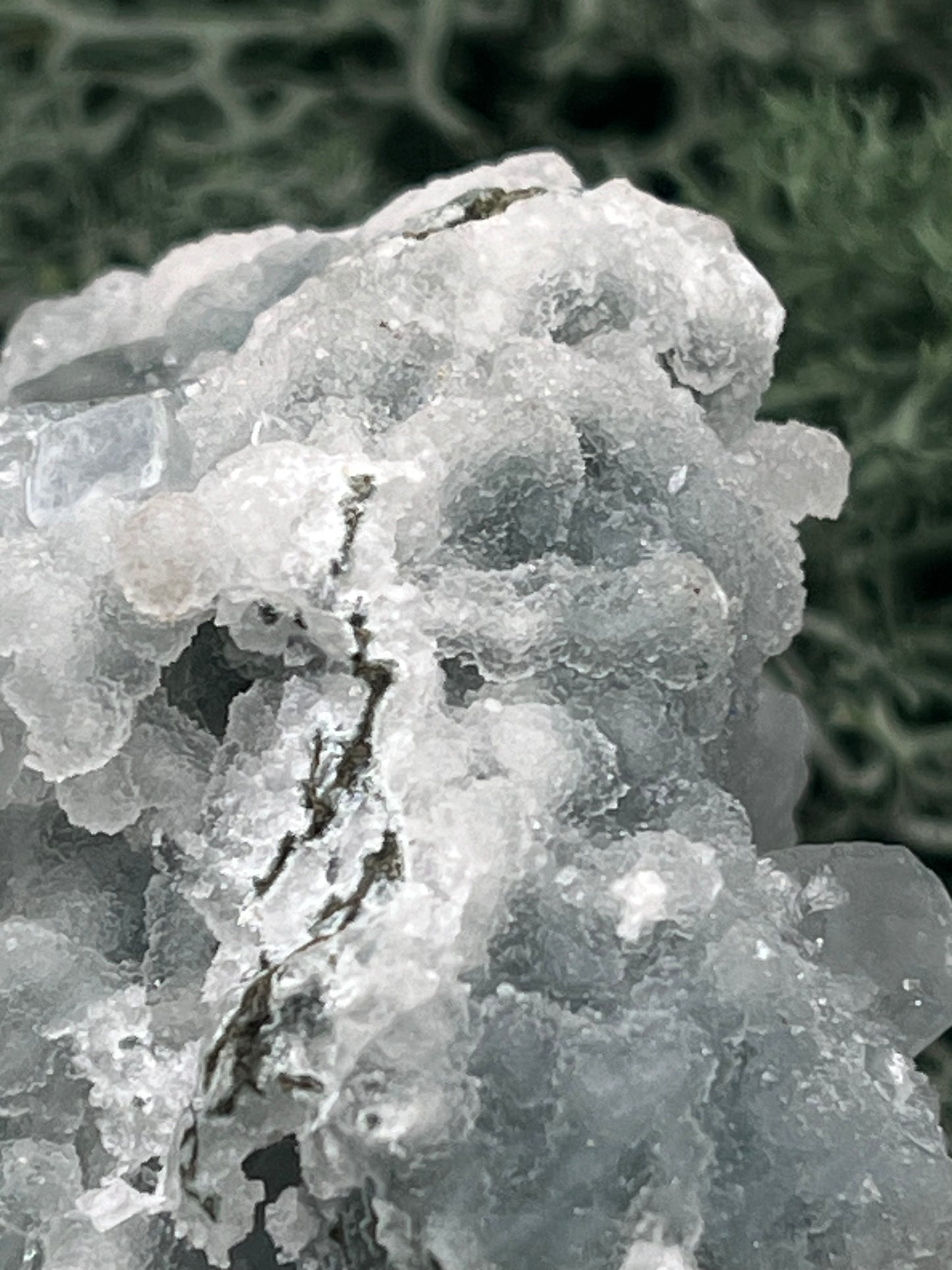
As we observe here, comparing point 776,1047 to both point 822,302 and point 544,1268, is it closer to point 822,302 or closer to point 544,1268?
point 544,1268

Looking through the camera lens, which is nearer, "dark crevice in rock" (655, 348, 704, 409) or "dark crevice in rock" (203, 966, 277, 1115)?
"dark crevice in rock" (203, 966, 277, 1115)

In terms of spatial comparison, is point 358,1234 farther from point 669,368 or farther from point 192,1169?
point 669,368

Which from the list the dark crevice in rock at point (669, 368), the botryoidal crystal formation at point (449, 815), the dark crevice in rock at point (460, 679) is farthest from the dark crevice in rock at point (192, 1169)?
the dark crevice in rock at point (669, 368)

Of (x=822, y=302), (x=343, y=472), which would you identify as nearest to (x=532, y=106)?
(x=822, y=302)

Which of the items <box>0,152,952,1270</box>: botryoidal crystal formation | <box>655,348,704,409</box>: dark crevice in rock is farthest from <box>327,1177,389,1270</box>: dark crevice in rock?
<box>655,348,704,409</box>: dark crevice in rock

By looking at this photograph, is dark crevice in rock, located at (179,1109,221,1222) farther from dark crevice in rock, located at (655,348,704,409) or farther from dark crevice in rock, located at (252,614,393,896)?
dark crevice in rock, located at (655,348,704,409)

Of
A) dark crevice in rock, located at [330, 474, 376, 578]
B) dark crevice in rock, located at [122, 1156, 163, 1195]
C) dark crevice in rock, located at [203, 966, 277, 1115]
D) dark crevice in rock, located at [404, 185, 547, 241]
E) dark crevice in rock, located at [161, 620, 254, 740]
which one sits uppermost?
dark crevice in rock, located at [404, 185, 547, 241]

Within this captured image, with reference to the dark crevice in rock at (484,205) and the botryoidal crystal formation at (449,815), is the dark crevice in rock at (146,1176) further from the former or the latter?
the dark crevice in rock at (484,205)

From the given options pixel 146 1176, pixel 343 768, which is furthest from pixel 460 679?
pixel 146 1176
